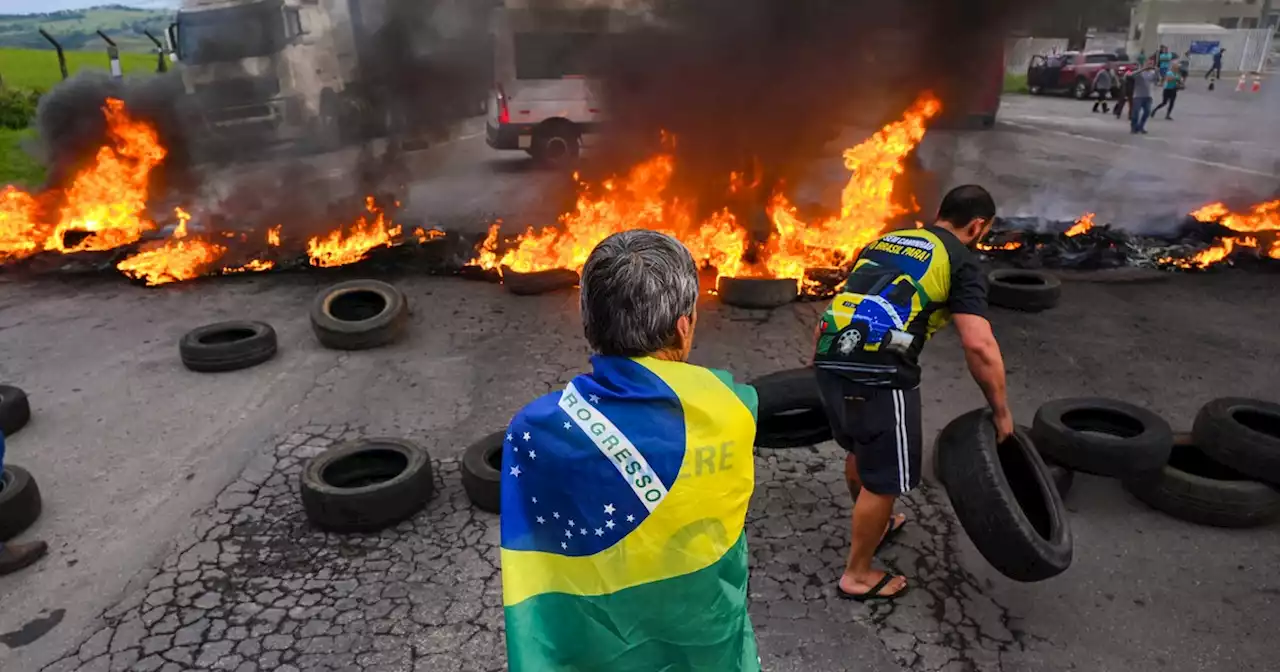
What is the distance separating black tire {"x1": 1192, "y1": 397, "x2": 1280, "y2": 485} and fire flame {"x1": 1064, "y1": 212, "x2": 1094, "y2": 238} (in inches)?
225

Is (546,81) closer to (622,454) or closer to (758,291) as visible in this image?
(758,291)

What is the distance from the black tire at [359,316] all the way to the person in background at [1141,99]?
62.8ft

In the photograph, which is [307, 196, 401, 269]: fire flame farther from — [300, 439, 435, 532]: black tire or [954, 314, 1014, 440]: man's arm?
[954, 314, 1014, 440]: man's arm

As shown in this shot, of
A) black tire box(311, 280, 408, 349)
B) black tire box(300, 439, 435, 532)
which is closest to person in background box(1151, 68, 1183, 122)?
black tire box(311, 280, 408, 349)

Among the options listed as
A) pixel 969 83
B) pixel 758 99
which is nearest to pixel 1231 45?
pixel 969 83

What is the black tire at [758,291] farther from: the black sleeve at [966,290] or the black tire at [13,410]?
the black tire at [13,410]

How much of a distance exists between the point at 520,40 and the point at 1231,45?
2452 cm

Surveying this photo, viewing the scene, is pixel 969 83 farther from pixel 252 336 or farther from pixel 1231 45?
pixel 1231 45

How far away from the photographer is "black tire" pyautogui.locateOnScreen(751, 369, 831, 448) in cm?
452

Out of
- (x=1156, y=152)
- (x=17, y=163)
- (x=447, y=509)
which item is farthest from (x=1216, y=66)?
(x=17, y=163)

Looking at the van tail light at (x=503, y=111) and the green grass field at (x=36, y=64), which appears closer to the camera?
the van tail light at (x=503, y=111)

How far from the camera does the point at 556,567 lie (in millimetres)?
1767

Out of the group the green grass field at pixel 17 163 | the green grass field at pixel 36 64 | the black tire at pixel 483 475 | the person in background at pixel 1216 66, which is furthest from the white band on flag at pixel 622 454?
Answer: the person in background at pixel 1216 66

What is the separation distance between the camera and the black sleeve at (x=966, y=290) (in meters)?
3.46
